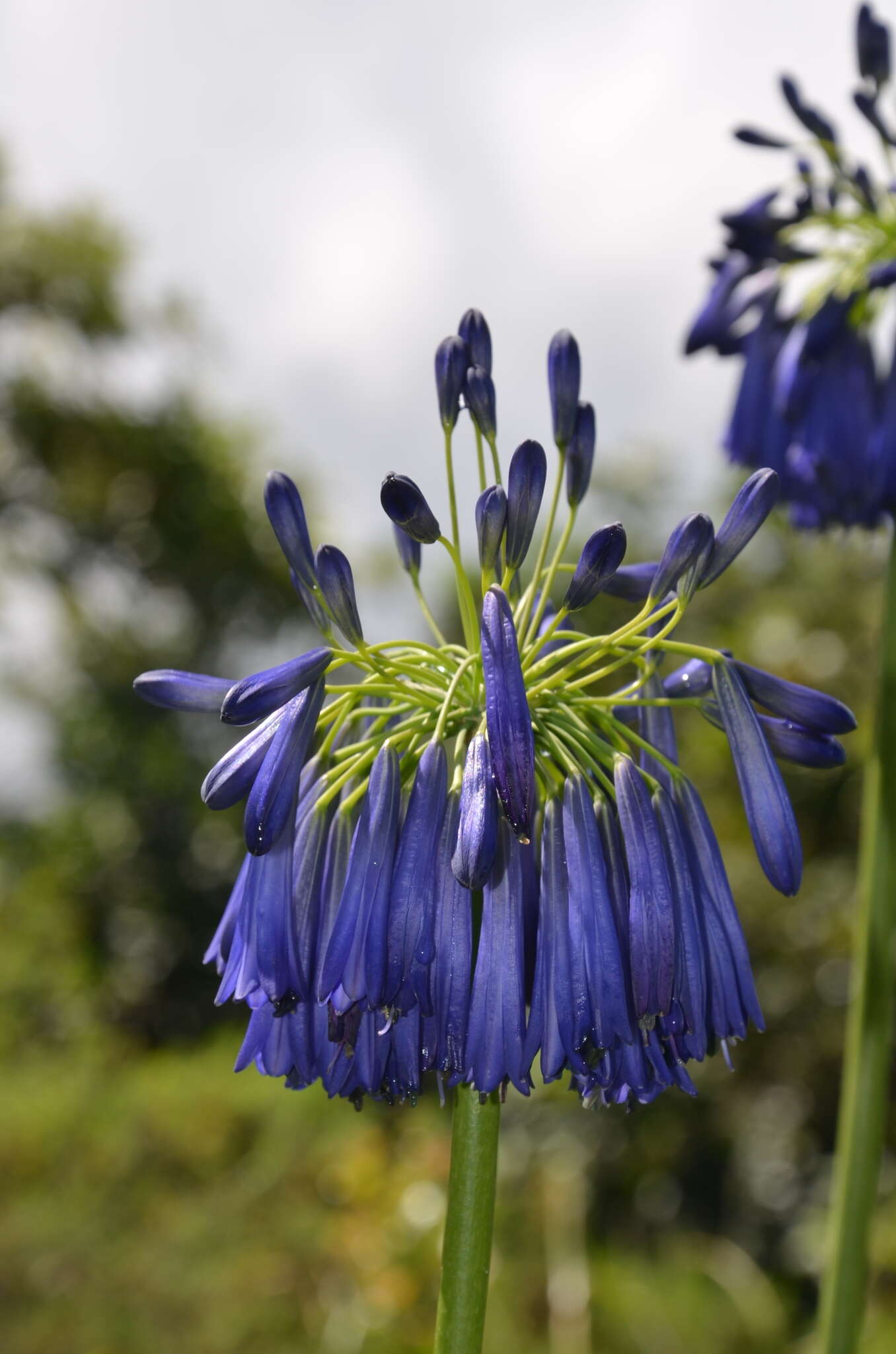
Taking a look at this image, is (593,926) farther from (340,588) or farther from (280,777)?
(340,588)

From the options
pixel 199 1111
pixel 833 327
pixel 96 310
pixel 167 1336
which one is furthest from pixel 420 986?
pixel 96 310

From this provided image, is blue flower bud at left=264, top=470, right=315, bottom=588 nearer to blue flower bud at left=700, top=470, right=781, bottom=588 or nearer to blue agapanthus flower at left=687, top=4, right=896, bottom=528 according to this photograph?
blue flower bud at left=700, top=470, right=781, bottom=588

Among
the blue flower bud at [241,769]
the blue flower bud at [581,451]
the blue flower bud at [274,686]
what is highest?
the blue flower bud at [581,451]

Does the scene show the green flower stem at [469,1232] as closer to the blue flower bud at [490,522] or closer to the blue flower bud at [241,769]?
the blue flower bud at [241,769]

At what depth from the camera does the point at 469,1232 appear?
1327 millimetres

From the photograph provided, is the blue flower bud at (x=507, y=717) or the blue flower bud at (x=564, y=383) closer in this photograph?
the blue flower bud at (x=507, y=717)

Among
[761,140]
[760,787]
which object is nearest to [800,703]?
[760,787]

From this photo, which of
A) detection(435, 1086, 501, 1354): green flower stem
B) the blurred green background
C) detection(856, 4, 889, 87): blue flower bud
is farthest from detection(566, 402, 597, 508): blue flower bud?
the blurred green background

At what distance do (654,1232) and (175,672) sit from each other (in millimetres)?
9290

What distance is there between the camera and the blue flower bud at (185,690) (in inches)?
63.5

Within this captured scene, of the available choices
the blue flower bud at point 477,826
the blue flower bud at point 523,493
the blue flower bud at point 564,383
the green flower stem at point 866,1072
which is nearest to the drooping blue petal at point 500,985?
the blue flower bud at point 477,826

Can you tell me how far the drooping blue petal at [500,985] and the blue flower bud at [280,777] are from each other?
0.30 m

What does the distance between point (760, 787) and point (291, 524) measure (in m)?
0.74

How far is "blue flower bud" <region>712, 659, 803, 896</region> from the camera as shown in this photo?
4.78 feet
